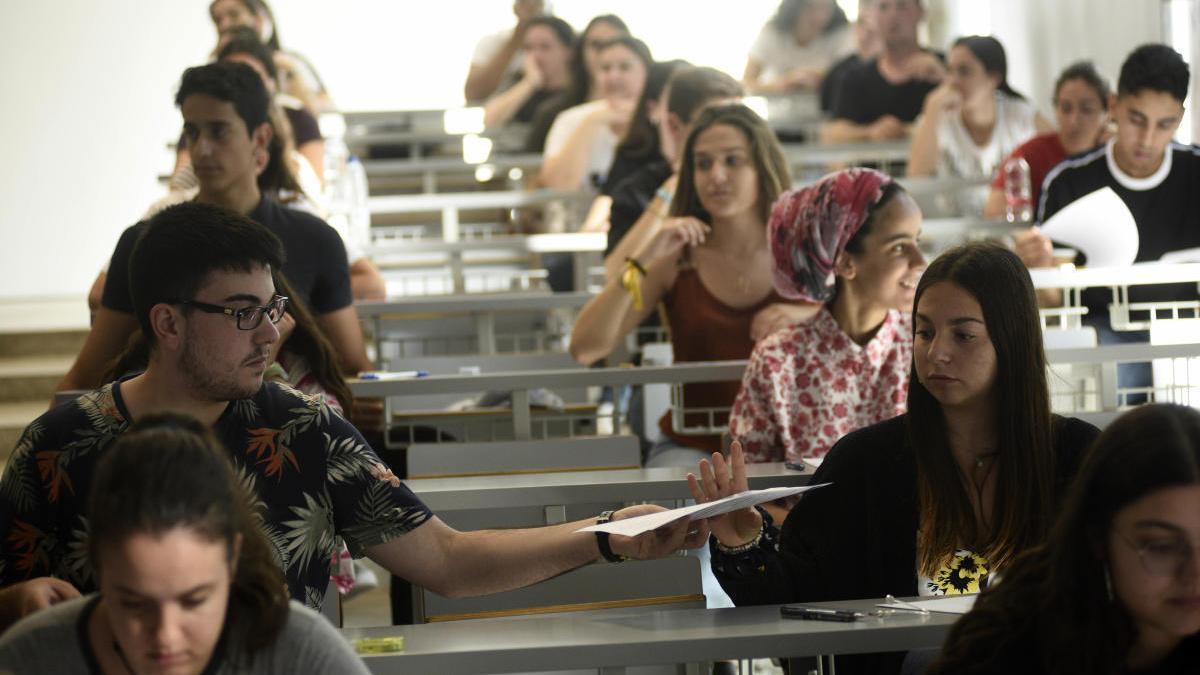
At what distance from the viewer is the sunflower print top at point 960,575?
2.38 metres

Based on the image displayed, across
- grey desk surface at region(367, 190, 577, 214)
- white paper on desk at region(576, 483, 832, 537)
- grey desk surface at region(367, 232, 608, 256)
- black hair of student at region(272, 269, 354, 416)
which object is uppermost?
grey desk surface at region(367, 190, 577, 214)

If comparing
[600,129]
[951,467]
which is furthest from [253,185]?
[600,129]

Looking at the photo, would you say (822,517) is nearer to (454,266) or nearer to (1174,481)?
(1174,481)

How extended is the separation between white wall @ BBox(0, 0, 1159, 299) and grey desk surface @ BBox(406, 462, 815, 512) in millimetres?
7939

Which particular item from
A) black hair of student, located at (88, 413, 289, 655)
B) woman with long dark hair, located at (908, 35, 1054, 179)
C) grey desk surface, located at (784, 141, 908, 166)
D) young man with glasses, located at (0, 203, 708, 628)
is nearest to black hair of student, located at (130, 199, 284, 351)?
young man with glasses, located at (0, 203, 708, 628)

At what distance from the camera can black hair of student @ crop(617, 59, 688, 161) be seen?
19.5 feet

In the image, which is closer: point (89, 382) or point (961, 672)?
point (961, 672)

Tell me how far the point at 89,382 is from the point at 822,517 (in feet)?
5.11

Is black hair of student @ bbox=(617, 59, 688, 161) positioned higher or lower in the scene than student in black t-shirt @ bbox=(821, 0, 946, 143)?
lower

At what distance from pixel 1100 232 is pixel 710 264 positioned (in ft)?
3.43

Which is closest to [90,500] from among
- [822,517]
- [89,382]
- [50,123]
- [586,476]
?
[822,517]

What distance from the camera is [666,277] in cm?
411

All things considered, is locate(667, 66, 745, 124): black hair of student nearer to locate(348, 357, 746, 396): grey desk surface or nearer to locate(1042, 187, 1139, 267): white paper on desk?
locate(1042, 187, 1139, 267): white paper on desk

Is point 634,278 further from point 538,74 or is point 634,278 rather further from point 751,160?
point 538,74
